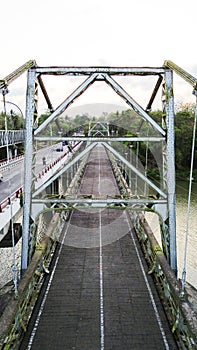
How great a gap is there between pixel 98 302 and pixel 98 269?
2.30 metres

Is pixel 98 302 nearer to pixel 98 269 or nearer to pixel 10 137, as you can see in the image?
pixel 98 269

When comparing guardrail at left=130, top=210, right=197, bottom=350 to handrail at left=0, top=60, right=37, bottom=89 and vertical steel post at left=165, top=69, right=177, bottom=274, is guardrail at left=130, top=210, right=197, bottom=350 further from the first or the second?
handrail at left=0, top=60, right=37, bottom=89

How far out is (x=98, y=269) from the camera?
12.8 meters

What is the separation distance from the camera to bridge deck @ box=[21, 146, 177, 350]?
879cm

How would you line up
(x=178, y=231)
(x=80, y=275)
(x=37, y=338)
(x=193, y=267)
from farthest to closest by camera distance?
(x=178, y=231) → (x=193, y=267) → (x=80, y=275) → (x=37, y=338)

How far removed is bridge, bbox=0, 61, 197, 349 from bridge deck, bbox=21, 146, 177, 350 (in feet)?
0.09

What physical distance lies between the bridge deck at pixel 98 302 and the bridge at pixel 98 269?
26 millimetres

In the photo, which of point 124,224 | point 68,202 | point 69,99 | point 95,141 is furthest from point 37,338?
point 124,224

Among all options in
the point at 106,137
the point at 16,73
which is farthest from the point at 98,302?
the point at 16,73

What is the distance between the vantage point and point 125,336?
8.95 m

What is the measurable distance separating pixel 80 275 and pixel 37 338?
3.57 meters

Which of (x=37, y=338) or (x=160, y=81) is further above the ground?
(x=160, y=81)

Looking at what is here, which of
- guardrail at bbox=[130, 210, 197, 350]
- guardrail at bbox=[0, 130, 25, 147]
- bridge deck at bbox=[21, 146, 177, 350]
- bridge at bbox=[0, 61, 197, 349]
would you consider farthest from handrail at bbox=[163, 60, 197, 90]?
guardrail at bbox=[0, 130, 25, 147]

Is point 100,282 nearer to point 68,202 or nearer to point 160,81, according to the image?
point 68,202
